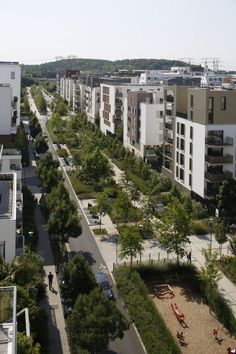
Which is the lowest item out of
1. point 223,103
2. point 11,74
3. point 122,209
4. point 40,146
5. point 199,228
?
point 199,228

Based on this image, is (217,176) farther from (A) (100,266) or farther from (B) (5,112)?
(B) (5,112)

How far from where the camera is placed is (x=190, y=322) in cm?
2134

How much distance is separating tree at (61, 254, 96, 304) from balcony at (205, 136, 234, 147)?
60.6 ft

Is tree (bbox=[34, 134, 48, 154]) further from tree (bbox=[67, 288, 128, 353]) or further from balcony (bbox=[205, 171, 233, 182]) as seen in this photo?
tree (bbox=[67, 288, 128, 353])

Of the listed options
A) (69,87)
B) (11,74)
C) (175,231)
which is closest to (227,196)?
(175,231)

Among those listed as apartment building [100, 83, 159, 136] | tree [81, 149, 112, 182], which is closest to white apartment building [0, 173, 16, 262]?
tree [81, 149, 112, 182]

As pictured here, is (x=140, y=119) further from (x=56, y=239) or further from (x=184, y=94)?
(x=56, y=239)

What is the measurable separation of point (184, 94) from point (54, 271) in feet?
70.5

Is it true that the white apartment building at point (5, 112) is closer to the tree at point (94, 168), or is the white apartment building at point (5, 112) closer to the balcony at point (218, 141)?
the tree at point (94, 168)

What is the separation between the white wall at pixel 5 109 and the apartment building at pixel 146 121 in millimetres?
15536

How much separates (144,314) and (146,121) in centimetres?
3390

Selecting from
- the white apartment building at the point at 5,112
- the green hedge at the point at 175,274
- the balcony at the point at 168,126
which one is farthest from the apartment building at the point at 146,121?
the green hedge at the point at 175,274

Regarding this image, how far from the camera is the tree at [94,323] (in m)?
16.6

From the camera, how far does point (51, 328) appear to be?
66.2 ft
